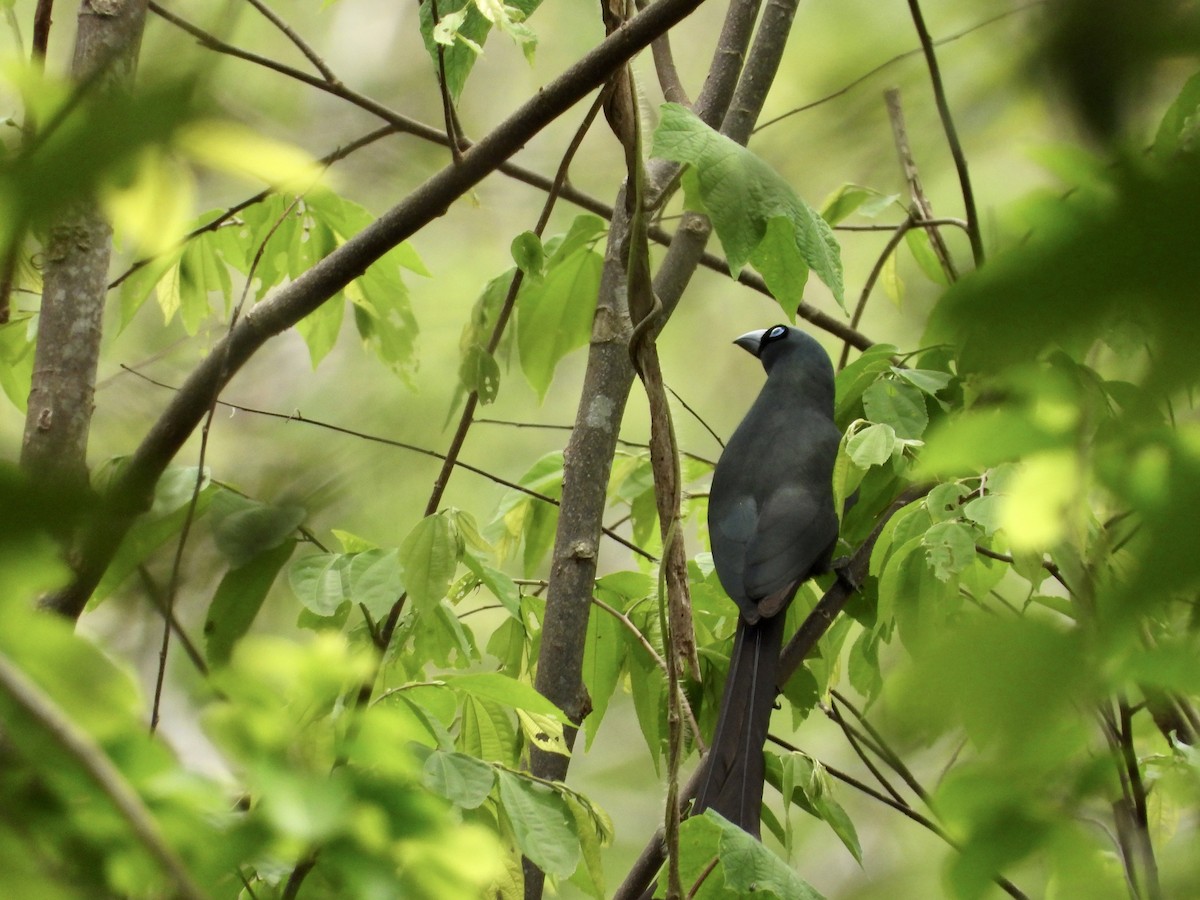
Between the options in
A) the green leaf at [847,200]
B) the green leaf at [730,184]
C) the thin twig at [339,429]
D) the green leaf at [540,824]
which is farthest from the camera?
the green leaf at [847,200]

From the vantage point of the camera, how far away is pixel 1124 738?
4.31 ft

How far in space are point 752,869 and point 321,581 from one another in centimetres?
64

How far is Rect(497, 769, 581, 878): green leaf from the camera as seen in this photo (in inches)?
48.6

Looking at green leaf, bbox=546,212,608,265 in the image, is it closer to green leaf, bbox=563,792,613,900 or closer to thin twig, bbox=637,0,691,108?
thin twig, bbox=637,0,691,108

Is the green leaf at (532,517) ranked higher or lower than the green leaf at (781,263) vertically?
lower

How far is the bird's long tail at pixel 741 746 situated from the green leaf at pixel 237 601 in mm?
666

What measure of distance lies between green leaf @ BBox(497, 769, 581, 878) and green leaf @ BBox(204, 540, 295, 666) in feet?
1.28

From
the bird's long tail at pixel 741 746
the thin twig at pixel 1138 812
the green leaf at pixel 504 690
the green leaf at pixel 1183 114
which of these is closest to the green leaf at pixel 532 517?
the bird's long tail at pixel 741 746

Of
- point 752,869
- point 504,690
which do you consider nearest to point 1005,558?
point 752,869

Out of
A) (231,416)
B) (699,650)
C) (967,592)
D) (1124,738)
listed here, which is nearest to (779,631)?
(699,650)

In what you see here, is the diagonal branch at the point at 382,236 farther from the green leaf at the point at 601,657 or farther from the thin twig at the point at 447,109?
the green leaf at the point at 601,657

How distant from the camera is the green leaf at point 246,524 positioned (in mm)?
796

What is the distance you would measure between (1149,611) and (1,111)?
5.42ft

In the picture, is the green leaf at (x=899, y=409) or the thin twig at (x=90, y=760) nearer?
the thin twig at (x=90, y=760)
